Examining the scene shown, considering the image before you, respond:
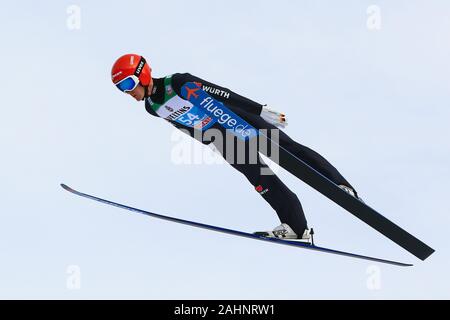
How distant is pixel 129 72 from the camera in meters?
8.61

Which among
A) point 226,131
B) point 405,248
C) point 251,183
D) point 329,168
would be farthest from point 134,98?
point 405,248

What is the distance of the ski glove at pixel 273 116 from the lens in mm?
8820

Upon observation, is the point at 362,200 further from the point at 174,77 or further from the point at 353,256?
the point at 174,77

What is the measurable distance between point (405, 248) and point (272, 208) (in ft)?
6.02

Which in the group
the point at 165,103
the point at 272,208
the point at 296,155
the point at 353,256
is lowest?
the point at 353,256

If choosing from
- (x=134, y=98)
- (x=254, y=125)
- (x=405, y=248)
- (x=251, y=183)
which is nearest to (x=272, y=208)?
(x=251, y=183)

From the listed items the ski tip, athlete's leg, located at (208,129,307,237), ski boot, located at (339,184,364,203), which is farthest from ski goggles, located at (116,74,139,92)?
ski boot, located at (339,184,364,203)

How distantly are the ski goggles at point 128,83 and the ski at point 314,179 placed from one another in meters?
0.63

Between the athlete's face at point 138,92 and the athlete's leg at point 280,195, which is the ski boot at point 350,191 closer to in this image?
the athlete's leg at point 280,195

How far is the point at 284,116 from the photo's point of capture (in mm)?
8883

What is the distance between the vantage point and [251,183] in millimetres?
9164

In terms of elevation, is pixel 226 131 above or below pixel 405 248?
above

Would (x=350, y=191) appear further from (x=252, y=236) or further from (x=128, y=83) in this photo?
(x=128, y=83)

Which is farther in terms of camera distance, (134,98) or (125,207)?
(125,207)
